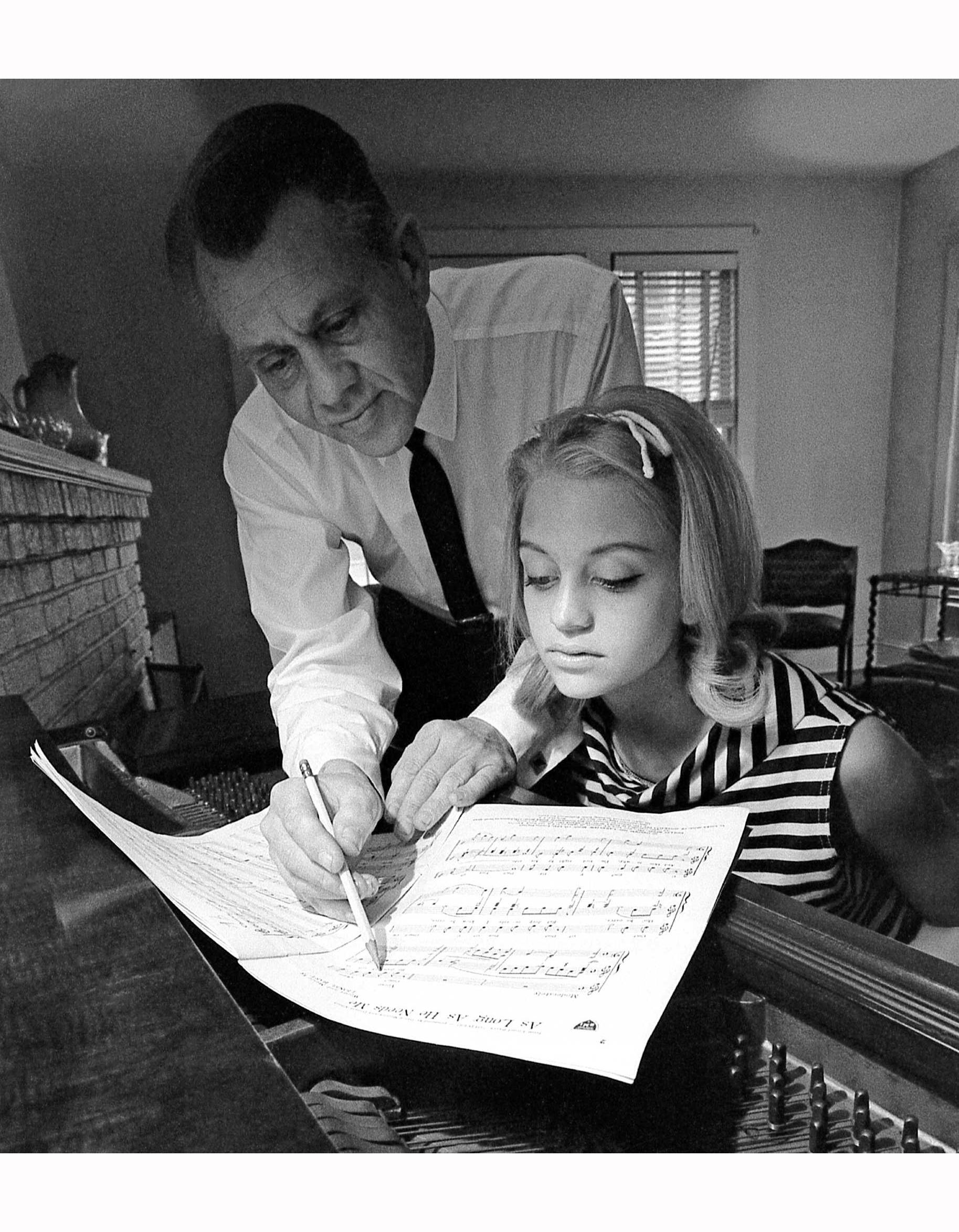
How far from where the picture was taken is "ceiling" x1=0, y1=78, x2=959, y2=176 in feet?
1.47

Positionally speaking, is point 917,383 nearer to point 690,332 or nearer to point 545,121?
point 690,332

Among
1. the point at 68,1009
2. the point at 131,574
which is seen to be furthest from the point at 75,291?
the point at 68,1009

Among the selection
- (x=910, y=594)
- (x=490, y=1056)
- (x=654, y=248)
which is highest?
(x=654, y=248)

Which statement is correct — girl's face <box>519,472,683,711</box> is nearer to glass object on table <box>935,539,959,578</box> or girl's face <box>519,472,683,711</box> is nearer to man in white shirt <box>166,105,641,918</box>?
man in white shirt <box>166,105,641,918</box>

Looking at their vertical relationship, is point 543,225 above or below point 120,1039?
above

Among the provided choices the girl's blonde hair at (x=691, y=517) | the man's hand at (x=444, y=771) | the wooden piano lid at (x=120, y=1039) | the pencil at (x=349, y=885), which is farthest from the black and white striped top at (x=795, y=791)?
the wooden piano lid at (x=120, y=1039)

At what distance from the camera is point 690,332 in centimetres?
51

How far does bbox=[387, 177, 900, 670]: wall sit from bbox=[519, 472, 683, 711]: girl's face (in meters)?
0.09

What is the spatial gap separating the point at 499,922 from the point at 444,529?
0.28 metres

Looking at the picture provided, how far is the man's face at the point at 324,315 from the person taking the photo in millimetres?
507

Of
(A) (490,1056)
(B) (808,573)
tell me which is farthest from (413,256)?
(A) (490,1056)

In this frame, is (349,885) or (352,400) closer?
(349,885)
